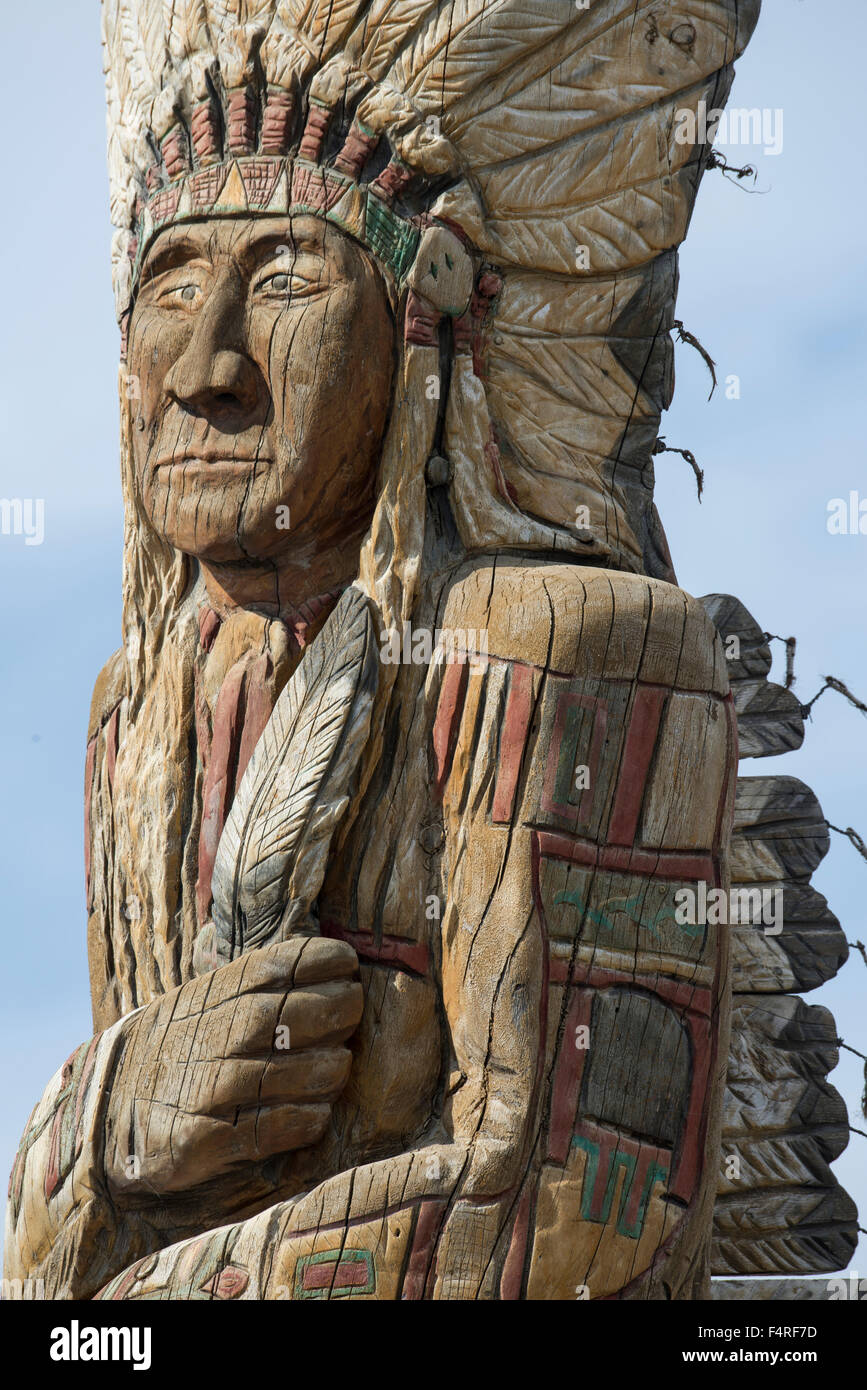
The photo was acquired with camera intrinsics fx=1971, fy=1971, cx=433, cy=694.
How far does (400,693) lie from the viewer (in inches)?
209

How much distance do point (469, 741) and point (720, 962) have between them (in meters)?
0.89

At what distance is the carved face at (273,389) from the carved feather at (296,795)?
1.23ft

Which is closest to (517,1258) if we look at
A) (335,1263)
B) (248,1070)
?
(335,1263)

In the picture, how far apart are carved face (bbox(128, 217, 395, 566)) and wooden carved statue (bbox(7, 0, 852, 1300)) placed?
1cm

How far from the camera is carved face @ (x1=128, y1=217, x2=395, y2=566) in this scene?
5.39 meters

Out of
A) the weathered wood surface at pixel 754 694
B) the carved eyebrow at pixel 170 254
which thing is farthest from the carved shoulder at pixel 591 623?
the weathered wood surface at pixel 754 694

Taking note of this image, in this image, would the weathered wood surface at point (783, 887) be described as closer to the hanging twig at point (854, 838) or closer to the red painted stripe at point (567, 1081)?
the hanging twig at point (854, 838)

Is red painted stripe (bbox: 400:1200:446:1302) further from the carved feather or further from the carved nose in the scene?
the carved nose

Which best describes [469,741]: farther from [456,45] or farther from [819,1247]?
[819,1247]

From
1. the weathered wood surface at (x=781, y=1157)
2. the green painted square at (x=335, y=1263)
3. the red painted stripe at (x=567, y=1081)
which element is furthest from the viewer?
the weathered wood surface at (x=781, y=1157)

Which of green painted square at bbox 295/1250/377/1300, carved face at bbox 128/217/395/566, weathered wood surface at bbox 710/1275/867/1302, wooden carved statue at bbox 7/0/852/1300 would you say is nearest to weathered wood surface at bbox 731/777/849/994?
weathered wood surface at bbox 710/1275/867/1302

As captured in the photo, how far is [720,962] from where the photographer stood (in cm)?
Result: 521

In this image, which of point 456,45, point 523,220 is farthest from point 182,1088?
point 456,45

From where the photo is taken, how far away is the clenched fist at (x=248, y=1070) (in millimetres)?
4957
